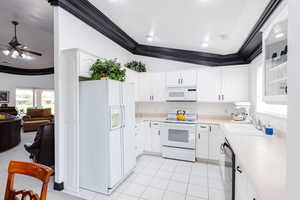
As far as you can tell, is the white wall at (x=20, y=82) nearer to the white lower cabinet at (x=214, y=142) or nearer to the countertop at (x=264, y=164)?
the white lower cabinet at (x=214, y=142)

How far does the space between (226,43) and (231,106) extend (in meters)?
1.57

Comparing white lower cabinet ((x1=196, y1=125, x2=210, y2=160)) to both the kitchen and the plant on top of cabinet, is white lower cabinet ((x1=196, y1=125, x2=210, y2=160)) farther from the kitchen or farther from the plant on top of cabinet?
the plant on top of cabinet

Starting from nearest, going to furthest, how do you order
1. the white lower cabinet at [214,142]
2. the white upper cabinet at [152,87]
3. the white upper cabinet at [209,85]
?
1. the white lower cabinet at [214,142]
2. the white upper cabinet at [209,85]
3. the white upper cabinet at [152,87]

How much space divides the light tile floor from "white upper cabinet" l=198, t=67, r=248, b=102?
1605mm

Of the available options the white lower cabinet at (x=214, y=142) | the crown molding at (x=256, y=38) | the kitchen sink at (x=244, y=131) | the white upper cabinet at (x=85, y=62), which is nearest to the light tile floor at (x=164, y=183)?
the white lower cabinet at (x=214, y=142)

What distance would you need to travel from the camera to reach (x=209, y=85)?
3729 millimetres

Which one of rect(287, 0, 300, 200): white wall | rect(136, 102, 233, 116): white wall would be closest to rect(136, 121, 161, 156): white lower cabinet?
rect(136, 102, 233, 116): white wall

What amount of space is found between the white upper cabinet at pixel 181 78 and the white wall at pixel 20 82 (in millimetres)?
7241

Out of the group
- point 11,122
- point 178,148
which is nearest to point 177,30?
point 178,148

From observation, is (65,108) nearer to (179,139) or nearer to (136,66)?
(136,66)

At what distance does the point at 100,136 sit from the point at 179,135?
1.98 metres

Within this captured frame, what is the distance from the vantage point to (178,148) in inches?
142

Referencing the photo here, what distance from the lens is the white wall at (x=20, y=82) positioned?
7.11 metres

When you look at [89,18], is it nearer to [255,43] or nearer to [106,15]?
[106,15]
